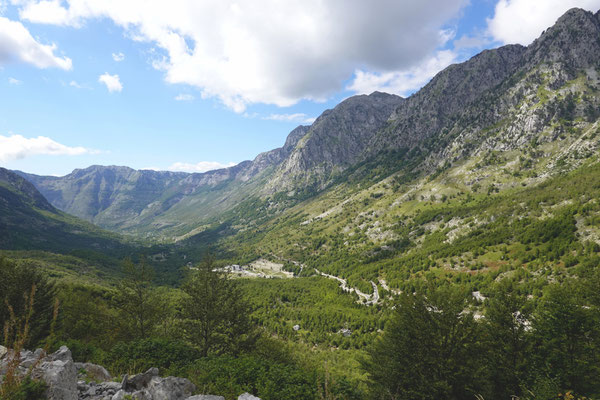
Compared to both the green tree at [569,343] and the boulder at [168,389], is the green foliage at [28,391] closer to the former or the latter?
the boulder at [168,389]

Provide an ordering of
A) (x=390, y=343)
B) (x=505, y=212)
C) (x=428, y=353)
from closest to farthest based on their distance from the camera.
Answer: (x=428, y=353), (x=390, y=343), (x=505, y=212)

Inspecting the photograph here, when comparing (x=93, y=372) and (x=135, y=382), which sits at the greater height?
(x=135, y=382)

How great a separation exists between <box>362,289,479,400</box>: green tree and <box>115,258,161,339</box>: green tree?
25463mm


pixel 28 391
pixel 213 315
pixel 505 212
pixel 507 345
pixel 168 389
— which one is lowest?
pixel 507 345

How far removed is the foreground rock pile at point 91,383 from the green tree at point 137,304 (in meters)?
15.1

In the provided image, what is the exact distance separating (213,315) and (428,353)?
20.4 meters

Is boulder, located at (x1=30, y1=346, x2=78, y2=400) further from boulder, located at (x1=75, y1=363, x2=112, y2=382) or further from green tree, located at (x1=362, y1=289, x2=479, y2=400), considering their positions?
green tree, located at (x1=362, y1=289, x2=479, y2=400)

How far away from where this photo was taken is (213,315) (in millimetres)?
26078

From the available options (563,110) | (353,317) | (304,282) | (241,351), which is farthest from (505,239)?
(563,110)

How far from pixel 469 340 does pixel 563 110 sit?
817 ft

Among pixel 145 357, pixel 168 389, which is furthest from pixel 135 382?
pixel 145 357

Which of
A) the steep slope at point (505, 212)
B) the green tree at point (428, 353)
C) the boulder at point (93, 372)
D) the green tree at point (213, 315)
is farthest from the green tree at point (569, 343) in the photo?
the steep slope at point (505, 212)

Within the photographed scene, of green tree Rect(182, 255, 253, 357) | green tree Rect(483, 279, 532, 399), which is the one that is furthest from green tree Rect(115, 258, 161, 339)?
green tree Rect(483, 279, 532, 399)

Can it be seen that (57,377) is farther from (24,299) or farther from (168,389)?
(24,299)
